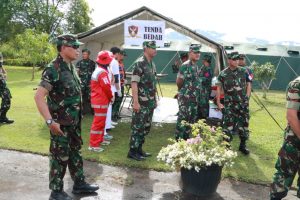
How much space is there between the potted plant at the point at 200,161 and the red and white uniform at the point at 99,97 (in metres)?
2.07

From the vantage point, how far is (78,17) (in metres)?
41.0

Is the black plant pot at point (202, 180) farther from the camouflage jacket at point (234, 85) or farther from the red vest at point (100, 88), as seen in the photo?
the red vest at point (100, 88)

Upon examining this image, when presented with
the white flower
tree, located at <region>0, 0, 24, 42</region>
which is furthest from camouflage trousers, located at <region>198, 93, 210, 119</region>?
tree, located at <region>0, 0, 24, 42</region>

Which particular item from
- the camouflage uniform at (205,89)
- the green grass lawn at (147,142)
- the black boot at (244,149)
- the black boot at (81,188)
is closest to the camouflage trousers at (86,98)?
the green grass lawn at (147,142)

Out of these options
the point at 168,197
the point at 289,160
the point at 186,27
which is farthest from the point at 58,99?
the point at 186,27

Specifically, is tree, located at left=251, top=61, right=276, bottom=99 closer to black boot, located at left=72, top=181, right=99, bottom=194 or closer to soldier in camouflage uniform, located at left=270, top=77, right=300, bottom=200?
soldier in camouflage uniform, located at left=270, top=77, right=300, bottom=200

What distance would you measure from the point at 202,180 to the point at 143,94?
1.92 metres

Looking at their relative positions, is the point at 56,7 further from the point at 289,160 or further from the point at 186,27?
the point at 289,160

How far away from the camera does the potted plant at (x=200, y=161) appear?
4273 mm

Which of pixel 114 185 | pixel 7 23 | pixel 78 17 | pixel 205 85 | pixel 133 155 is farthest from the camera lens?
pixel 78 17

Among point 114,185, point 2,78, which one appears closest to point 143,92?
point 114,185

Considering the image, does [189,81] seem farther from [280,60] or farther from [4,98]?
[280,60]

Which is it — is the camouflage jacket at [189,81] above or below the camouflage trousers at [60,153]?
above

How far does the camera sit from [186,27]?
8531 millimetres
